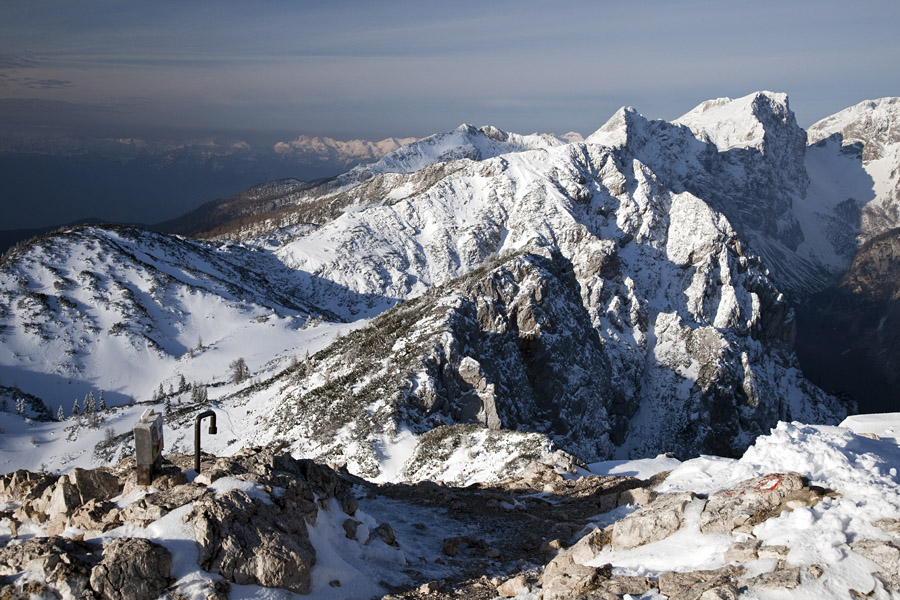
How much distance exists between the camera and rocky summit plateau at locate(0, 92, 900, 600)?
1496 centimetres

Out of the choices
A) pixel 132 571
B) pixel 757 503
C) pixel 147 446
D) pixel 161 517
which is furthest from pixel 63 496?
pixel 757 503

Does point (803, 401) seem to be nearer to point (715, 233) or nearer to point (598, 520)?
point (715, 233)

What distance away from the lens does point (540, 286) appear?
8412cm

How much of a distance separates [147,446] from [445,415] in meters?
39.8

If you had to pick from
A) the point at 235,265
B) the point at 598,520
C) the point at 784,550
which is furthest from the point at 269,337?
the point at 784,550

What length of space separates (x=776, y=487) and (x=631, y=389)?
114 meters

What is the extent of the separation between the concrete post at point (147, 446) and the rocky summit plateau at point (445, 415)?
0.53 m

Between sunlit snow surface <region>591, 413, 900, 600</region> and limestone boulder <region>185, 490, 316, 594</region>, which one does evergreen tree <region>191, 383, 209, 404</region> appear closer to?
Answer: limestone boulder <region>185, 490, 316, 594</region>

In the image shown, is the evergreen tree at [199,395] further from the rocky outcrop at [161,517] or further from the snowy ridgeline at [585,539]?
the snowy ridgeline at [585,539]

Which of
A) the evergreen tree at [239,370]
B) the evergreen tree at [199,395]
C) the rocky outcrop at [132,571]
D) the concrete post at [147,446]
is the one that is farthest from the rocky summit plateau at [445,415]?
the evergreen tree at [239,370]

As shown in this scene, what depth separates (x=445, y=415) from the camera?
182 feet

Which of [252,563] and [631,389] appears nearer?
[252,563]

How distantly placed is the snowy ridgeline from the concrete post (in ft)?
1.94

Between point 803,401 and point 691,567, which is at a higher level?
point 691,567
